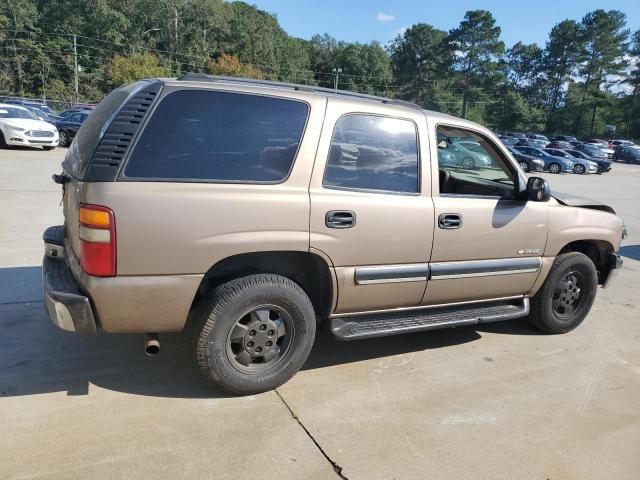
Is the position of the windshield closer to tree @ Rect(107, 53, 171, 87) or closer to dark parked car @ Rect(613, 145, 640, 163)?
dark parked car @ Rect(613, 145, 640, 163)

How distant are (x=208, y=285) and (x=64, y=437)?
3.70 ft

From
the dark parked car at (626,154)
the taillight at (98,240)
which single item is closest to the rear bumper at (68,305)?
the taillight at (98,240)

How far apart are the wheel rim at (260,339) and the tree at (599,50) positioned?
88.1 meters

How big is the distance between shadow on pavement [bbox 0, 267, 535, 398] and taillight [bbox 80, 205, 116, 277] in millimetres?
726

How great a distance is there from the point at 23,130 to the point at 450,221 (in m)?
17.2

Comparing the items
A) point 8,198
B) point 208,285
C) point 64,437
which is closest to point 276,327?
point 208,285

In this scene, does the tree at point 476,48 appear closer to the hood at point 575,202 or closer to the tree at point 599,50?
the tree at point 599,50

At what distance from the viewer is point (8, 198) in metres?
9.05

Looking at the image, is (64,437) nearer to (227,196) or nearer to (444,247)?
(227,196)

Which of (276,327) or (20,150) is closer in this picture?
(276,327)

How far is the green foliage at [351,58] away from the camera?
69875mm

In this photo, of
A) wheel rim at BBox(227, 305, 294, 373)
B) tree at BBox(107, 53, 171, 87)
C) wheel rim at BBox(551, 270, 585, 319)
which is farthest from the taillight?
tree at BBox(107, 53, 171, 87)

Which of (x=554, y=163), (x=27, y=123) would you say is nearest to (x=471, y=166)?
(x=27, y=123)

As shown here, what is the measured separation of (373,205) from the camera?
340 centimetres
